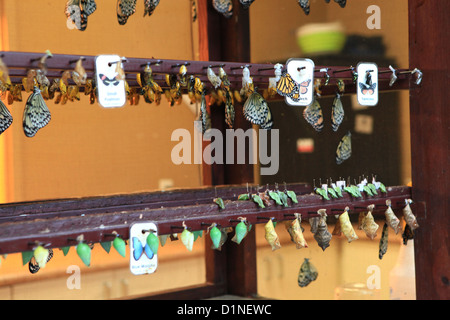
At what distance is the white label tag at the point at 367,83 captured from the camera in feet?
7.10

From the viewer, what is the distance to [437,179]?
238 cm

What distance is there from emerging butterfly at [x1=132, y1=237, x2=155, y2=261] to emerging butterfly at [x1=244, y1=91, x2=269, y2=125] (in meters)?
0.52

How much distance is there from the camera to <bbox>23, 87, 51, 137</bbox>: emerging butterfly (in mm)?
1685

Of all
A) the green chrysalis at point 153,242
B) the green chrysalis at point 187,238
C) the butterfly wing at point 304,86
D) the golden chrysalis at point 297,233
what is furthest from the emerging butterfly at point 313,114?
the green chrysalis at point 153,242

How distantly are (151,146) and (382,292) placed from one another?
3.83 ft

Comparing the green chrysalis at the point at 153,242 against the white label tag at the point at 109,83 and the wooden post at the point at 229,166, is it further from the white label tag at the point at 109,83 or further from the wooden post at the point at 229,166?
the wooden post at the point at 229,166

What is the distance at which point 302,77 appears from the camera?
196 cm

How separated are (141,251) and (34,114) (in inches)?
17.1

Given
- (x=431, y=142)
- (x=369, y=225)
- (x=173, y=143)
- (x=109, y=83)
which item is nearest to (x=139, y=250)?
(x=109, y=83)

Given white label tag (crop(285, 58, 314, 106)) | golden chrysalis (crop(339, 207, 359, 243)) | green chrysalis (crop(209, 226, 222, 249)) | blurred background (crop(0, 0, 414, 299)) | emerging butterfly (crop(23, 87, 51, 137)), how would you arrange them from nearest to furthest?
emerging butterfly (crop(23, 87, 51, 137))
green chrysalis (crop(209, 226, 222, 249))
white label tag (crop(285, 58, 314, 106))
golden chrysalis (crop(339, 207, 359, 243))
blurred background (crop(0, 0, 414, 299))

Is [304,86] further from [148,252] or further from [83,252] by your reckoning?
[83,252]

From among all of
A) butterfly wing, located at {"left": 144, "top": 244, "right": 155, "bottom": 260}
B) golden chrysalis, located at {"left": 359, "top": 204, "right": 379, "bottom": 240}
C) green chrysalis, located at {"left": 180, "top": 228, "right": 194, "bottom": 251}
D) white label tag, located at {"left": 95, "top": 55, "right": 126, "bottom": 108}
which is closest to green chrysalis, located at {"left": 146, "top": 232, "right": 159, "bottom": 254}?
butterfly wing, located at {"left": 144, "top": 244, "right": 155, "bottom": 260}

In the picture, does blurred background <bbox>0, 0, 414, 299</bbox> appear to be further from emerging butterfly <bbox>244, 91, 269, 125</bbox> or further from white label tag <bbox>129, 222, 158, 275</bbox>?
white label tag <bbox>129, 222, 158, 275</bbox>

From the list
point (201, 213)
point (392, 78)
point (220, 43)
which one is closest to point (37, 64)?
point (201, 213)
